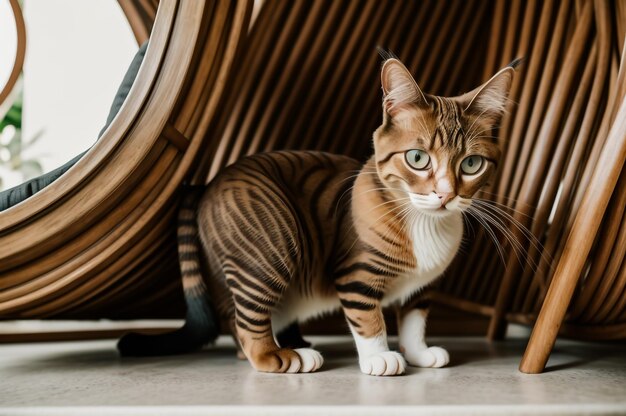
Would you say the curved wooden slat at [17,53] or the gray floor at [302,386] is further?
the curved wooden slat at [17,53]

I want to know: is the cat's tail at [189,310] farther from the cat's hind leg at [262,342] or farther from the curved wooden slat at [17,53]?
the curved wooden slat at [17,53]

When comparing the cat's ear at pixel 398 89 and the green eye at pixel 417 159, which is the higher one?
the cat's ear at pixel 398 89

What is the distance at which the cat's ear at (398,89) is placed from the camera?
0.96 metres

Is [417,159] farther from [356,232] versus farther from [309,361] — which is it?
[309,361]

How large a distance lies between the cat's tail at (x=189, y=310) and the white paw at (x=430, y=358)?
40 cm

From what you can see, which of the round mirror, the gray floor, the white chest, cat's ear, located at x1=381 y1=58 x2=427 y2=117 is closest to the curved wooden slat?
the gray floor

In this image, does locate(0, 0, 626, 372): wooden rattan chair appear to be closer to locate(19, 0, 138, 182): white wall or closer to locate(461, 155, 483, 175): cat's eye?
locate(461, 155, 483, 175): cat's eye

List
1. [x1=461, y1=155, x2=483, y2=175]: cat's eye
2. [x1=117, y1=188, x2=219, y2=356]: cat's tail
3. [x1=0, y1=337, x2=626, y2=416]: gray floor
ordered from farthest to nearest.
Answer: [x1=117, y1=188, x2=219, y2=356]: cat's tail, [x1=461, y1=155, x2=483, y2=175]: cat's eye, [x1=0, y1=337, x2=626, y2=416]: gray floor

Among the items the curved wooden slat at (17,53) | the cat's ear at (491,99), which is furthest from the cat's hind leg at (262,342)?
the curved wooden slat at (17,53)

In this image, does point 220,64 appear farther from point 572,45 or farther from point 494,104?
point 572,45

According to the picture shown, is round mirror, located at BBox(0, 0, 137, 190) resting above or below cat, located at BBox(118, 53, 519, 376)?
above

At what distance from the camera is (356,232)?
1.03 meters

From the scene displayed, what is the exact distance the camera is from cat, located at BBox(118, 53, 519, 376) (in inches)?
38.5

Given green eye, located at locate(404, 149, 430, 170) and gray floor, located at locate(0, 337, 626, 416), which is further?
green eye, located at locate(404, 149, 430, 170)
